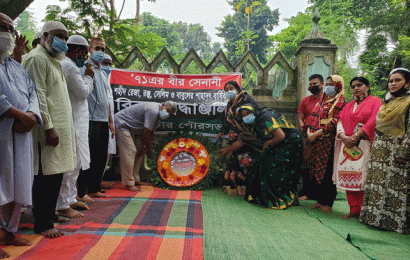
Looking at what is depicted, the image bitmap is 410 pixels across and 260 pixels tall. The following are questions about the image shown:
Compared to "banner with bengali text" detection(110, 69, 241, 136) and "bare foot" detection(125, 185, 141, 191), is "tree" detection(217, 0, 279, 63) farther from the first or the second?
"bare foot" detection(125, 185, 141, 191)

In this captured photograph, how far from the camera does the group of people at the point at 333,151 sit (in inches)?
135

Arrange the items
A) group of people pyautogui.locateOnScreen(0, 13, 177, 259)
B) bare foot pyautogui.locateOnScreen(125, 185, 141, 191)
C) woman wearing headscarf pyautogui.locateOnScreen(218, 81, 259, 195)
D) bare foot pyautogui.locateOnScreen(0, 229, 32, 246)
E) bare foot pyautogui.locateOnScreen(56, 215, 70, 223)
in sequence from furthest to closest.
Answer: bare foot pyautogui.locateOnScreen(125, 185, 141, 191) < woman wearing headscarf pyautogui.locateOnScreen(218, 81, 259, 195) < bare foot pyautogui.locateOnScreen(56, 215, 70, 223) < bare foot pyautogui.locateOnScreen(0, 229, 32, 246) < group of people pyautogui.locateOnScreen(0, 13, 177, 259)

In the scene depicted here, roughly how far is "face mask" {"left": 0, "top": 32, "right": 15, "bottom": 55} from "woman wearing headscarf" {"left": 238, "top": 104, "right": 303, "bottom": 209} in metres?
2.69

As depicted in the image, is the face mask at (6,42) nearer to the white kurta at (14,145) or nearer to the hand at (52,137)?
the white kurta at (14,145)

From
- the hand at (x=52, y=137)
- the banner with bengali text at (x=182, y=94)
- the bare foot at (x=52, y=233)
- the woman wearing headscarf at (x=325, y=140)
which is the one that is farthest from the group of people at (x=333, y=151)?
the bare foot at (x=52, y=233)

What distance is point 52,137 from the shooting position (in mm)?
2734

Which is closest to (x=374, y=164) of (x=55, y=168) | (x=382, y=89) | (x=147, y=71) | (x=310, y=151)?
(x=310, y=151)

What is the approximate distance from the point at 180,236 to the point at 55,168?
1.27m

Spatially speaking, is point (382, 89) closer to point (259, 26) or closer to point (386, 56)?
point (386, 56)

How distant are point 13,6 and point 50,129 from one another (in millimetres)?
3773

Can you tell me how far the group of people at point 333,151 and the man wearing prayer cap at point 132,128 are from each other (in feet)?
3.70

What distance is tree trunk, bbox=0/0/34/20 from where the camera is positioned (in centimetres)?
519

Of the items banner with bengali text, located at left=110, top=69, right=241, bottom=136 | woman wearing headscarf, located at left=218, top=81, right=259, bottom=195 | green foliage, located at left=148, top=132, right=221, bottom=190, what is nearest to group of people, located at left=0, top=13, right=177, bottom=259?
green foliage, located at left=148, top=132, right=221, bottom=190

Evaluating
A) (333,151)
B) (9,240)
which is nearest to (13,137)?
(9,240)
